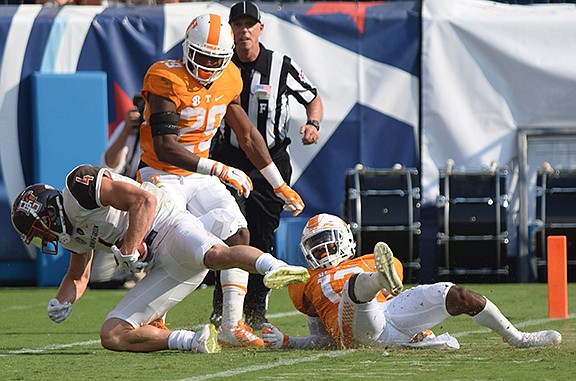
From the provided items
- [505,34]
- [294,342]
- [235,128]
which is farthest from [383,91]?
[294,342]

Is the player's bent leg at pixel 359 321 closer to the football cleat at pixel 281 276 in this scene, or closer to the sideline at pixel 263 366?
the sideline at pixel 263 366

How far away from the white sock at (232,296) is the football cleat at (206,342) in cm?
45

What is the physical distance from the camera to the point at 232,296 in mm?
6672

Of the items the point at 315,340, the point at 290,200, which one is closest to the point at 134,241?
the point at 315,340

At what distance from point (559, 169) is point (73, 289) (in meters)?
6.30

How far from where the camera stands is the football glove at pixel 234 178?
6.62 meters

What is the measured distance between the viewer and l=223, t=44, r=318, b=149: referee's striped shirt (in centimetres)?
813

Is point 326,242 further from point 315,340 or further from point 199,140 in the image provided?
point 199,140

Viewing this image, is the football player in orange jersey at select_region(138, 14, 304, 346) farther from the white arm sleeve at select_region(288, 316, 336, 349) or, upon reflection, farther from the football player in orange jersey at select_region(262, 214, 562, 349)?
the football player in orange jersey at select_region(262, 214, 562, 349)

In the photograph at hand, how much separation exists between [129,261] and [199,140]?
1302 mm

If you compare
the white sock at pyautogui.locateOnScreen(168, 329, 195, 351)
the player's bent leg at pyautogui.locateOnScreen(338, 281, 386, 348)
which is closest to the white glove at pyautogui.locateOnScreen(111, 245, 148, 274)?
the white sock at pyautogui.locateOnScreen(168, 329, 195, 351)

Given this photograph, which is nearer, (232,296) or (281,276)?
(281,276)

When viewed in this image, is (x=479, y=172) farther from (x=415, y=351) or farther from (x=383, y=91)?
(x=415, y=351)

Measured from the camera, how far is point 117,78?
1214cm
